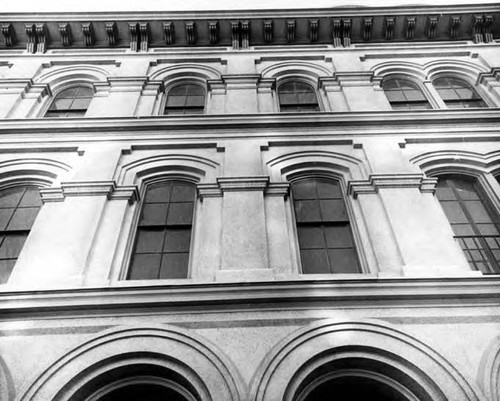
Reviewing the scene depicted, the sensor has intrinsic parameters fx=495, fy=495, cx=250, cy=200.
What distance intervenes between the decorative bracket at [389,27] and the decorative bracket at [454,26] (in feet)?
5.88

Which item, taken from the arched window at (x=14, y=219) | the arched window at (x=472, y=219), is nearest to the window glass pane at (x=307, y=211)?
the arched window at (x=472, y=219)

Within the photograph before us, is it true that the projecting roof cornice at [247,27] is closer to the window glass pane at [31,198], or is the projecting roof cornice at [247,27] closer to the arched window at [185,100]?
the arched window at [185,100]

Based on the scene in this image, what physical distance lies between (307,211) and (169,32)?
8.74 meters

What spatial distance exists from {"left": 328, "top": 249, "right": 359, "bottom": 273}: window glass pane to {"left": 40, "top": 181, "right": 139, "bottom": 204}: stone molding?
4.04 meters

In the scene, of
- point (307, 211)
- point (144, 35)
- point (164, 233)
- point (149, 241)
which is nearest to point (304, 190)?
point (307, 211)

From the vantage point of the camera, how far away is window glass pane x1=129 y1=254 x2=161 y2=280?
8.53 meters

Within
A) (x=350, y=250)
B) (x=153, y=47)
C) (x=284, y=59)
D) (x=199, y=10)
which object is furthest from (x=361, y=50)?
(x=350, y=250)

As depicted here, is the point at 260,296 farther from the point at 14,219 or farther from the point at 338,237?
the point at 14,219

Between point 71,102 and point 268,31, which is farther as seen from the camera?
point 268,31

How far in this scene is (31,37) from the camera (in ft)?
50.4

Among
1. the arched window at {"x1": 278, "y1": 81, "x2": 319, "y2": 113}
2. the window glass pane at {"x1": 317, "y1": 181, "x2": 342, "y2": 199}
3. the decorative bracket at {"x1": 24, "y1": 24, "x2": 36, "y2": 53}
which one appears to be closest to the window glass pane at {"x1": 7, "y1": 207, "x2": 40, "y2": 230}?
the window glass pane at {"x1": 317, "y1": 181, "x2": 342, "y2": 199}

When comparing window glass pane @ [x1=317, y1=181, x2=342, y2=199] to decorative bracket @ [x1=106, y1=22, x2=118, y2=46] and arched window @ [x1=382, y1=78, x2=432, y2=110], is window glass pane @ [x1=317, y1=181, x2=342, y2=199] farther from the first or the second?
decorative bracket @ [x1=106, y1=22, x2=118, y2=46]

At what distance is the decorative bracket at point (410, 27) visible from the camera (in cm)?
1543

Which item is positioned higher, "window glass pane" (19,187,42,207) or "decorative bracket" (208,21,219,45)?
"decorative bracket" (208,21,219,45)
